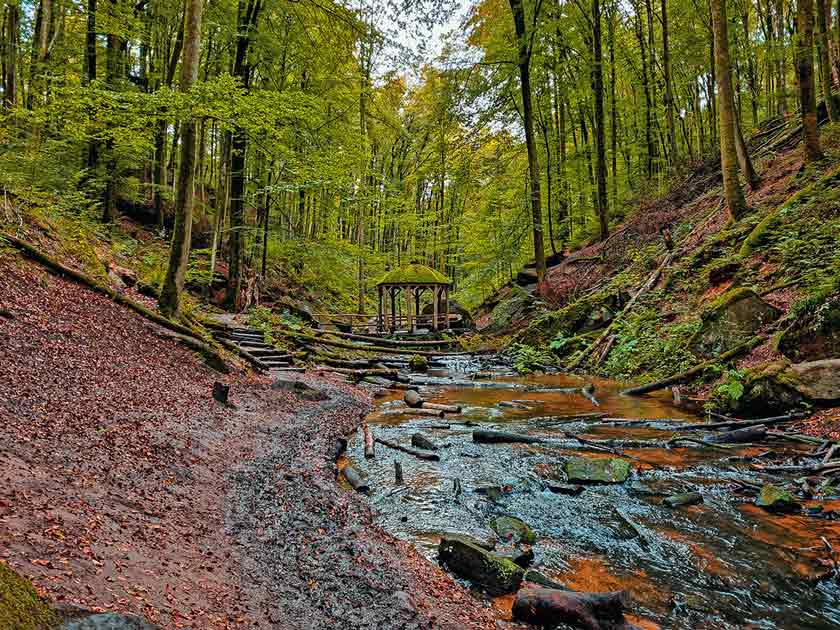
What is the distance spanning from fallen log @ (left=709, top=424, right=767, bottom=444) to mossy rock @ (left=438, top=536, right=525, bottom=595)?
466cm

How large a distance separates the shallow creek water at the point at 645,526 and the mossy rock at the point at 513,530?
87mm

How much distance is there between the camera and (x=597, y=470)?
5922mm

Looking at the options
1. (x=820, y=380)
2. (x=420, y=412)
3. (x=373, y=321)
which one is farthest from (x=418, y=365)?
(x=373, y=321)

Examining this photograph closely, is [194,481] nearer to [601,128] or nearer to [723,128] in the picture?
[723,128]

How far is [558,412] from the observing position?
9.22 m

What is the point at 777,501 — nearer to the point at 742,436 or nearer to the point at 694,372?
the point at 742,436

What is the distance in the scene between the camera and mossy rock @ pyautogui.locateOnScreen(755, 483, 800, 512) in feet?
15.5

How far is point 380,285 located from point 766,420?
16.9 m

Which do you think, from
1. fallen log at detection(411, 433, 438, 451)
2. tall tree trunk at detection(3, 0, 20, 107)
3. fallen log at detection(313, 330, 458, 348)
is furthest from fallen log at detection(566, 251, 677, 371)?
tall tree trunk at detection(3, 0, 20, 107)

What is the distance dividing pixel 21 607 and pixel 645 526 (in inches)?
191

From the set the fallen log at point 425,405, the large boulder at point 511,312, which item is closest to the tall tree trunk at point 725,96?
the large boulder at point 511,312

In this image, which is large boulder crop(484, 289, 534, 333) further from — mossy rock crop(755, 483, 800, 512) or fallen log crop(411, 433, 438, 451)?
mossy rock crop(755, 483, 800, 512)

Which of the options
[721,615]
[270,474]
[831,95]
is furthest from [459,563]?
[831,95]

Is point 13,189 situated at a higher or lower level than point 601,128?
lower
